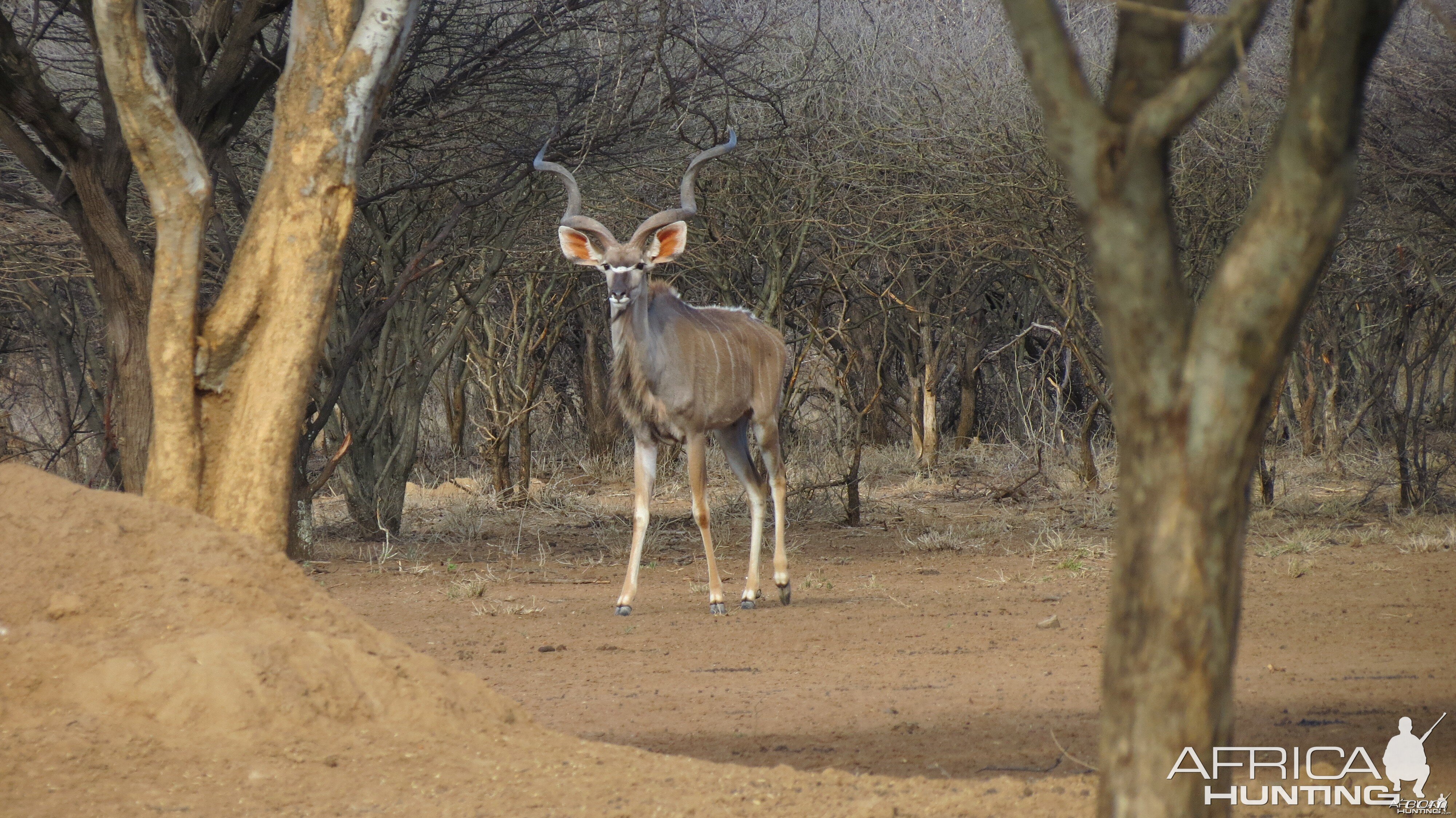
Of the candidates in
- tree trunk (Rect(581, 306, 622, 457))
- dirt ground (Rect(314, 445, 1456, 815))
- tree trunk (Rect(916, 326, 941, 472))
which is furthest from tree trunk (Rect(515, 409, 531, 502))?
tree trunk (Rect(916, 326, 941, 472))

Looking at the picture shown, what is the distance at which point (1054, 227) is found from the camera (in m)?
10.3

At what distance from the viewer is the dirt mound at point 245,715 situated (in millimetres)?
3041

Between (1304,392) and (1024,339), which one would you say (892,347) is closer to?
(1024,339)

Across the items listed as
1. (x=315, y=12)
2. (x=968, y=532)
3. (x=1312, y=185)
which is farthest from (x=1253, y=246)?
(x=968, y=532)

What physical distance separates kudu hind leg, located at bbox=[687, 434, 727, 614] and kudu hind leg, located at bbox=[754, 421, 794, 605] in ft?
1.26

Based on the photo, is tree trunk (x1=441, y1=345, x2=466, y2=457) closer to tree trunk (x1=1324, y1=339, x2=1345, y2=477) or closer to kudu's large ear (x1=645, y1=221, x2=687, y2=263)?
kudu's large ear (x1=645, y1=221, x2=687, y2=263)

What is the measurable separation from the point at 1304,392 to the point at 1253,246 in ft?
49.0

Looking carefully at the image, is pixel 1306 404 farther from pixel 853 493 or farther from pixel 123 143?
pixel 123 143

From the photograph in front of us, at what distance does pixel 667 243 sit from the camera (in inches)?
324

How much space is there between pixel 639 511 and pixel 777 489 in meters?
1.11

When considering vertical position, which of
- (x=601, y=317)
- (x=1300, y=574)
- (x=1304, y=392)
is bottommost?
(x=1300, y=574)

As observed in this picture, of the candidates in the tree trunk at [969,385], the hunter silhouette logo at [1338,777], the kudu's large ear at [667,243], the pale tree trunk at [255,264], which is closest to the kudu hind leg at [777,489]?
the kudu's large ear at [667,243]

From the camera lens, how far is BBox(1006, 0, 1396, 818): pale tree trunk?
1.98m

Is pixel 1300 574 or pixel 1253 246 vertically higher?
A: pixel 1253 246
